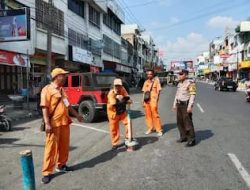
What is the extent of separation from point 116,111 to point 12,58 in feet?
47.6

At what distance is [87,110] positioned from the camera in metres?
15.7

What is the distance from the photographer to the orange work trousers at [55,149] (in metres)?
7.00

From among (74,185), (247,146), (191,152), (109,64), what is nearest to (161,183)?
(74,185)

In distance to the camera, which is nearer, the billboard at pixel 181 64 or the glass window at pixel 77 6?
the glass window at pixel 77 6

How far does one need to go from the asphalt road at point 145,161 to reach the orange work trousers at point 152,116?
34 centimetres

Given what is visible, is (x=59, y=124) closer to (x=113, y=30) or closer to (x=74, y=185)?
(x=74, y=185)

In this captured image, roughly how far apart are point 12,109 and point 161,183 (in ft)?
49.0

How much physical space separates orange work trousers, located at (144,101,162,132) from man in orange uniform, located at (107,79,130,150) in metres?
1.82

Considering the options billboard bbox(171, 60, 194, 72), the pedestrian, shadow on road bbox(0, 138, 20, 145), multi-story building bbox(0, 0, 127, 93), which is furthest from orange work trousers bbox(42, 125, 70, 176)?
billboard bbox(171, 60, 194, 72)

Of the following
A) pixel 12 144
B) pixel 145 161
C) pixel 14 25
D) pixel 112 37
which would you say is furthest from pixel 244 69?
pixel 145 161

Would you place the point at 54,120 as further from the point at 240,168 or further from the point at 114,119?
the point at 240,168

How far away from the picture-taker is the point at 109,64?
50.2m

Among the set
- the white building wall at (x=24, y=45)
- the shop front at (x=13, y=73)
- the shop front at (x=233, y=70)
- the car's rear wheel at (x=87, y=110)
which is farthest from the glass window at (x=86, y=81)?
the shop front at (x=233, y=70)

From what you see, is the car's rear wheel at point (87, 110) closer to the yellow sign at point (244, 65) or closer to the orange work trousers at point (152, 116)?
the orange work trousers at point (152, 116)
